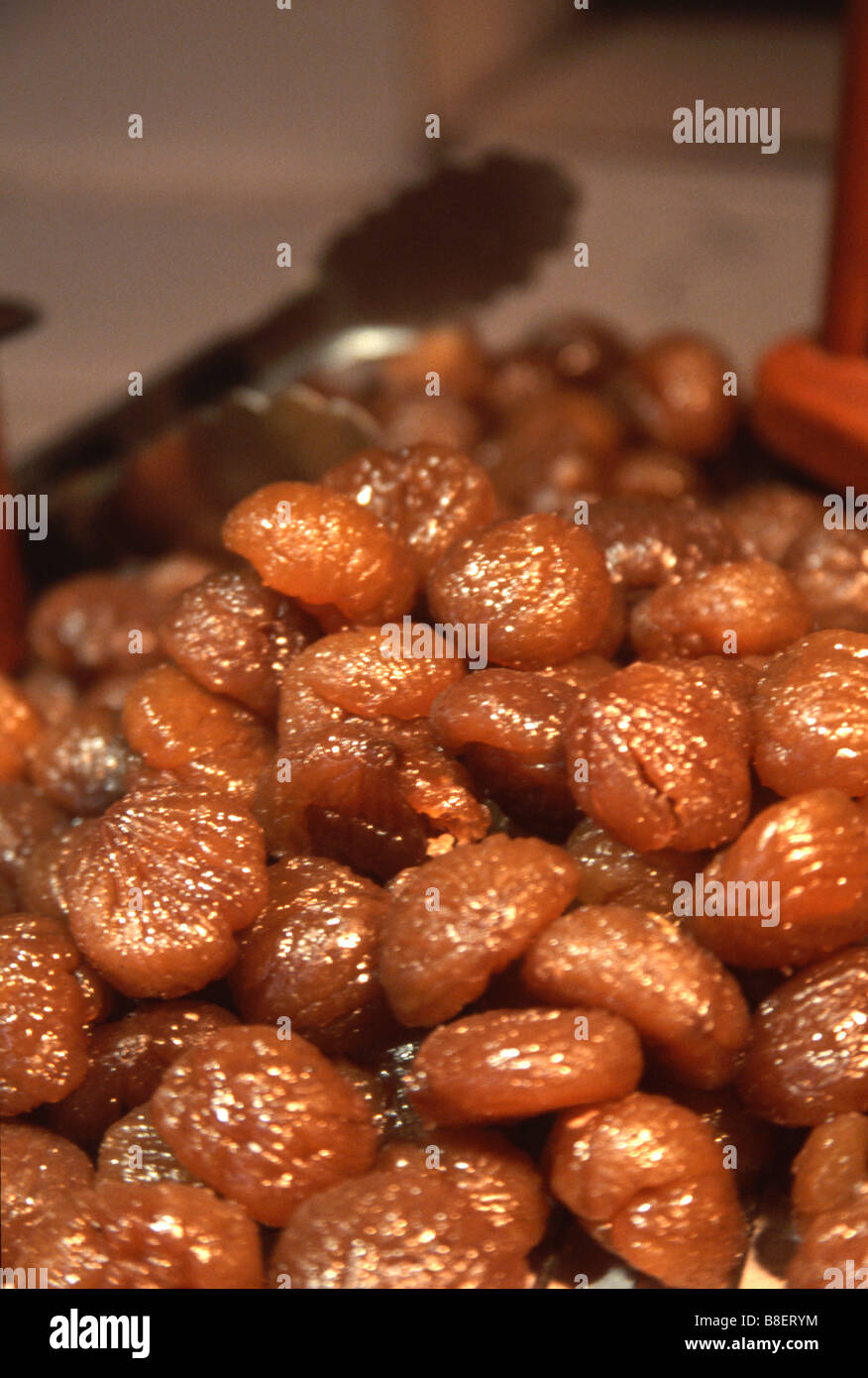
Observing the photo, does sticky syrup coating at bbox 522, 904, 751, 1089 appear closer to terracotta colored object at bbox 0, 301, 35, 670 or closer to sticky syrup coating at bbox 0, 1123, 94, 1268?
sticky syrup coating at bbox 0, 1123, 94, 1268

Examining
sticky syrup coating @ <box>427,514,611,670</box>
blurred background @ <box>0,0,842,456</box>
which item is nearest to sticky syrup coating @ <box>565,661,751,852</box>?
sticky syrup coating @ <box>427,514,611,670</box>

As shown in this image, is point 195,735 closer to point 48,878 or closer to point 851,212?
point 48,878

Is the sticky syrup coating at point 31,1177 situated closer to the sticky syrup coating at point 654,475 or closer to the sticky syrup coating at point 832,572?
the sticky syrup coating at point 832,572

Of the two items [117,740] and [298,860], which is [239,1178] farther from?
[117,740]

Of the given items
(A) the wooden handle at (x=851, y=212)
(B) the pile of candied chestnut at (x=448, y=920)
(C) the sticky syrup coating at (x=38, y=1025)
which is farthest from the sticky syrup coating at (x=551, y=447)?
(C) the sticky syrup coating at (x=38, y=1025)

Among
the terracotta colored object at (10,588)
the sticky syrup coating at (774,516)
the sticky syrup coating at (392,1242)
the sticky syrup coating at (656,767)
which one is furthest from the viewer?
the terracotta colored object at (10,588)
